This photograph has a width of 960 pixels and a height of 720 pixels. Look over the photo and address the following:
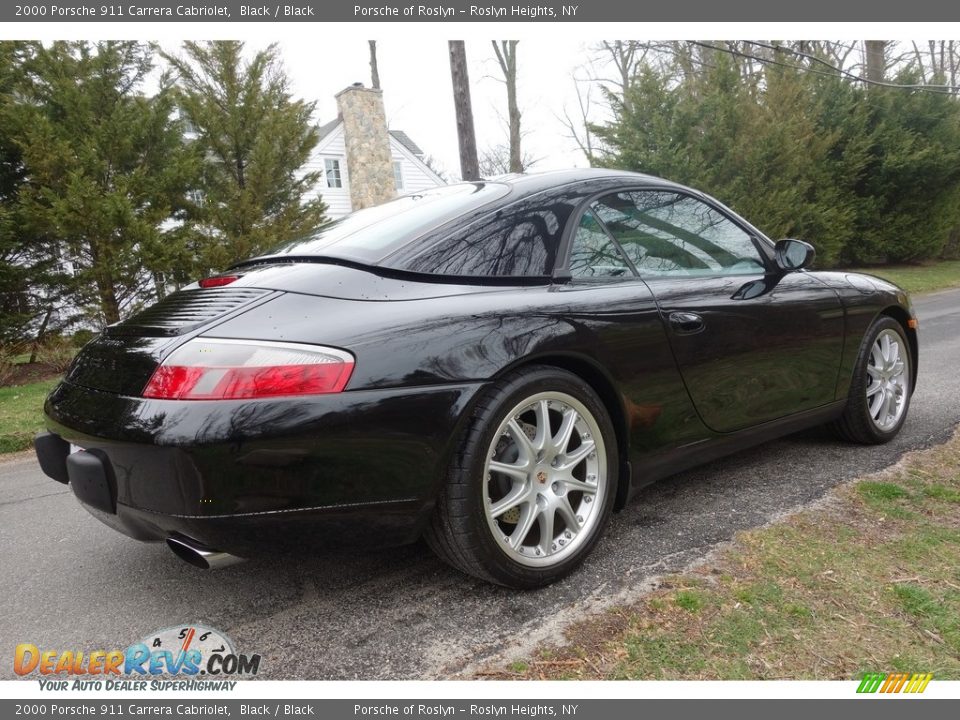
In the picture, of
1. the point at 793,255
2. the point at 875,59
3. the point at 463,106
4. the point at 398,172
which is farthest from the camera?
the point at 398,172

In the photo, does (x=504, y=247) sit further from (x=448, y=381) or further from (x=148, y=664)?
(x=148, y=664)

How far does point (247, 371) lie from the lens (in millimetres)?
1839

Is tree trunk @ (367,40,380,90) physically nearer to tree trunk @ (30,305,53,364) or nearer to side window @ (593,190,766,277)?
tree trunk @ (30,305,53,364)

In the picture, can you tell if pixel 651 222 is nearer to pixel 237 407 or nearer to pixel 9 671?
pixel 237 407

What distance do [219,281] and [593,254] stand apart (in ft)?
4.47

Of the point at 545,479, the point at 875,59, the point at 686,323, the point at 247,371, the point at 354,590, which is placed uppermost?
the point at 875,59

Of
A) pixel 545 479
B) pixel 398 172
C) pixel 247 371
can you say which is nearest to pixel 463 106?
pixel 545 479

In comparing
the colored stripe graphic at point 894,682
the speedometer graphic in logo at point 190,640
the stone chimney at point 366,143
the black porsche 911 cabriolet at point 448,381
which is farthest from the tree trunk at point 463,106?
the stone chimney at point 366,143

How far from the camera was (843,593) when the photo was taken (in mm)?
2162

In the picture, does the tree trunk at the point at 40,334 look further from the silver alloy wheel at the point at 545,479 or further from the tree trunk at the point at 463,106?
the silver alloy wheel at the point at 545,479

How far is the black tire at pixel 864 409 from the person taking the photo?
140 inches

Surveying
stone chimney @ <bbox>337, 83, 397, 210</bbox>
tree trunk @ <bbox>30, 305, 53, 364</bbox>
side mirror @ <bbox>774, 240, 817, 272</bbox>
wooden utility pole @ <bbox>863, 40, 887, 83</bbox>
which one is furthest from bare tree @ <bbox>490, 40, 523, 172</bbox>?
→ side mirror @ <bbox>774, 240, 817, 272</bbox>

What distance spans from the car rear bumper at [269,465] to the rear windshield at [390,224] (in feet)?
1.94

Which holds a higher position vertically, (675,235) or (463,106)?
(463,106)
